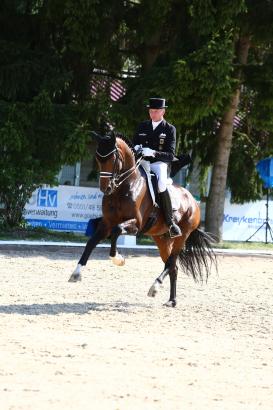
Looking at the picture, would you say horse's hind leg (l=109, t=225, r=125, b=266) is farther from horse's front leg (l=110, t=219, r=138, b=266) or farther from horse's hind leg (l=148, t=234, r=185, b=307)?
horse's hind leg (l=148, t=234, r=185, b=307)

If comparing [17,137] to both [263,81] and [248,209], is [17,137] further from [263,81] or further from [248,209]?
[248,209]

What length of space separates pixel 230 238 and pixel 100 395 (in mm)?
21281

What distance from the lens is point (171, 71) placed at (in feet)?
68.1

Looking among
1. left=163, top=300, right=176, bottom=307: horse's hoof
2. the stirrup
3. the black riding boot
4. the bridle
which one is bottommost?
left=163, top=300, right=176, bottom=307: horse's hoof

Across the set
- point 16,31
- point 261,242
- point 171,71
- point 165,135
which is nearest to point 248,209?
point 261,242

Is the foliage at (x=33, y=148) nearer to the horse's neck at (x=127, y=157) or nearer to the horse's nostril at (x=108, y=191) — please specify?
the horse's neck at (x=127, y=157)

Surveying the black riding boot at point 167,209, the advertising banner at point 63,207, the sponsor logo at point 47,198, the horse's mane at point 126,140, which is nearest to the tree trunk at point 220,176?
the advertising banner at point 63,207

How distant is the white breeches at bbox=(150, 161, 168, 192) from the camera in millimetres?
11617

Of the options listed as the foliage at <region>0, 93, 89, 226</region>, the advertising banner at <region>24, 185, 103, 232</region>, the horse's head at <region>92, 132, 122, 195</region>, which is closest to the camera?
the horse's head at <region>92, 132, 122, 195</region>

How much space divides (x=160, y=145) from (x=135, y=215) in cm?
125

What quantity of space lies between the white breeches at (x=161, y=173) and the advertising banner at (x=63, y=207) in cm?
1192

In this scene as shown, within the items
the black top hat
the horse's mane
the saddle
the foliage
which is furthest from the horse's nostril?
the foliage

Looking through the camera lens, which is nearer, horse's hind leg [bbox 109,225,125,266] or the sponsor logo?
horse's hind leg [bbox 109,225,125,266]

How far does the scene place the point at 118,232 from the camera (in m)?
10.6
